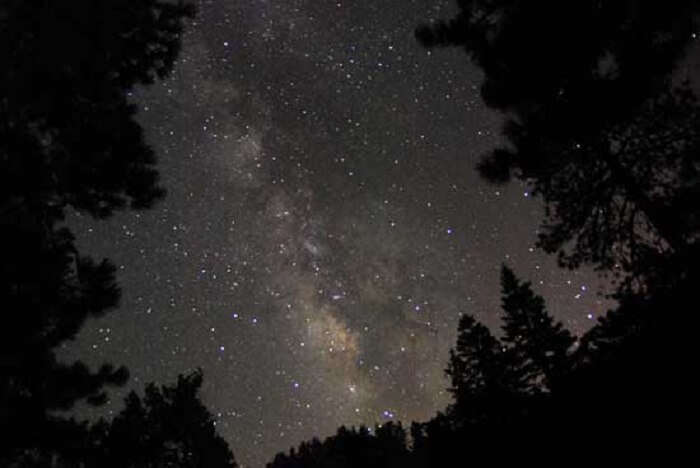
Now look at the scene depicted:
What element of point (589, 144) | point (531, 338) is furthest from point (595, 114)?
point (531, 338)

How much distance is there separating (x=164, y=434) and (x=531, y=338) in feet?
72.1

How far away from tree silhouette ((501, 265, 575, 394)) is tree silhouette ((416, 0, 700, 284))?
16555 millimetres

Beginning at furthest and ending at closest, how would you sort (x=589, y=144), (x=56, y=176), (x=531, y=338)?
(x=531, y=338), (x=589, y=144), (x=56, y=176)

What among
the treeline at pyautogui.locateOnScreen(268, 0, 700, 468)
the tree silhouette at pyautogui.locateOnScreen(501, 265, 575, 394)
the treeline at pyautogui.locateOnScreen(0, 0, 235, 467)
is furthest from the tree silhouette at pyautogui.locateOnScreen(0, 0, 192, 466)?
the tree silhouette at pyautogui.locateOnScreen(501, 265, 575, 394)

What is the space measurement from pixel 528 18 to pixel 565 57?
3.44 feet

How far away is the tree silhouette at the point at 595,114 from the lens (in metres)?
Result: 10.2

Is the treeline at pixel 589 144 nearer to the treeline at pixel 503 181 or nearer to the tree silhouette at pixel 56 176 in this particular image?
the treeline at pixel 503 181

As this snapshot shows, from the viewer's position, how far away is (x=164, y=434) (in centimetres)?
871

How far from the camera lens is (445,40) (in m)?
12.1

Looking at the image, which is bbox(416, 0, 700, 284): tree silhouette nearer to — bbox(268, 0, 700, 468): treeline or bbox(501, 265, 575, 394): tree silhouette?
bbox(268, 0, 700, 468): treeline

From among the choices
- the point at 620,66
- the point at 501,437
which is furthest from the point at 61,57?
the point at 620,66

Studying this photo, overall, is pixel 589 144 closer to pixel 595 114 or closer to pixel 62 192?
pixel 595 114

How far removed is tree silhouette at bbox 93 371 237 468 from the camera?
8141 mm

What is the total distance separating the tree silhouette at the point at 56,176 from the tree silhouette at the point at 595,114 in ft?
21.2
